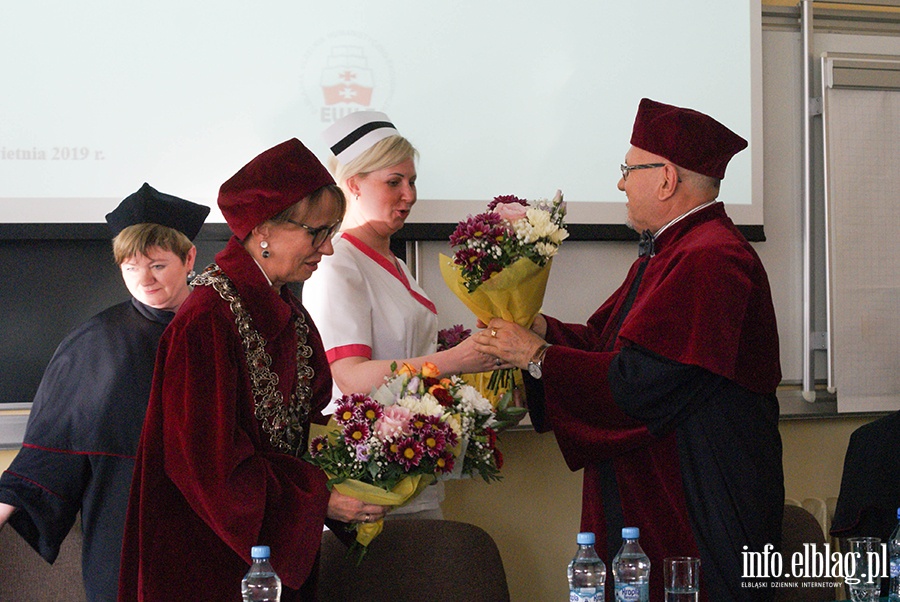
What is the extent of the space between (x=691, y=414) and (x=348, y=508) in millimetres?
986

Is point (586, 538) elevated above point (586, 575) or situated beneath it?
elevated above

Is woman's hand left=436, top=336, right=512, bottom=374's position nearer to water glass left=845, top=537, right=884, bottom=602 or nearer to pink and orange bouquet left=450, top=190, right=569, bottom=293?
pink and orange bouquet left=450, top=190, right=569, bottom=293

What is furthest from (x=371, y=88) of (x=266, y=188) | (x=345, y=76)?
(x=266, y=188)

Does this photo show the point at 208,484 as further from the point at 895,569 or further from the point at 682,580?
the point at 895,569

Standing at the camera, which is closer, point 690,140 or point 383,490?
point 383,490

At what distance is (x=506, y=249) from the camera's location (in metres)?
2.59

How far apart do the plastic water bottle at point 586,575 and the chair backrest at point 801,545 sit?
0.89 m

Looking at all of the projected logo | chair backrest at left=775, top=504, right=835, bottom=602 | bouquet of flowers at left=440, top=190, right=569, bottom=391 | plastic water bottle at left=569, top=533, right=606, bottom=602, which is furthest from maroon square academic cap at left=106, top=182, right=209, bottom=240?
chair backrest at left=775, top=504, right=835, bottom=602

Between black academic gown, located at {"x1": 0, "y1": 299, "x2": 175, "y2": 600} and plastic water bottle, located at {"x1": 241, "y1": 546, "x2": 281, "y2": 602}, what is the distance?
891 mm

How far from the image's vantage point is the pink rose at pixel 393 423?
2016mm

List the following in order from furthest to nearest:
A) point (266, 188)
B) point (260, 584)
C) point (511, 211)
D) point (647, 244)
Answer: point (647, 244) < point (511, 211) < point (266, 188) < point (260, 584)

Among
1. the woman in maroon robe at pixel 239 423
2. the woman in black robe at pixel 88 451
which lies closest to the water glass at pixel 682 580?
the woman in maroon robe at pixel 239 423

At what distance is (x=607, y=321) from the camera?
2992mm

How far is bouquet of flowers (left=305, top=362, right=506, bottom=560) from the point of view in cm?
203
